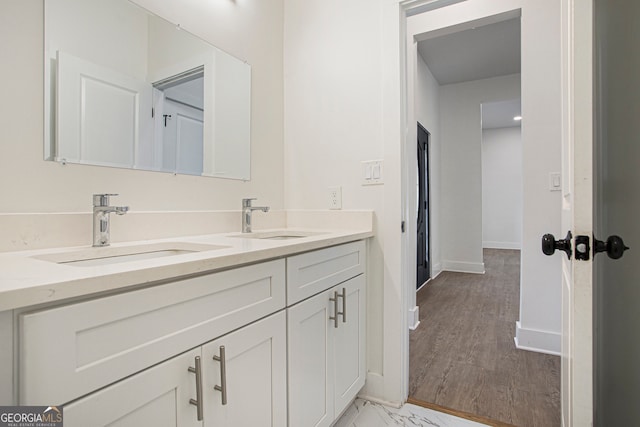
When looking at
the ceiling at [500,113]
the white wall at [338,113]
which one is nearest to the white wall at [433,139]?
the ceiling at [500,113]

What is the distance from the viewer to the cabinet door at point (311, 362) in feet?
3.61

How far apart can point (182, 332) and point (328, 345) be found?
0.69m

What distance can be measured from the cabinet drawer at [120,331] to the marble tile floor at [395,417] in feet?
3.11

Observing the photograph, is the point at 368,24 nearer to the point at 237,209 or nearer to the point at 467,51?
the point at 237,209

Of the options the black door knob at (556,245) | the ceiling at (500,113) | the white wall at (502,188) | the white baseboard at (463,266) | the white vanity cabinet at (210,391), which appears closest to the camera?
the white vanity cabinet at (210,391)

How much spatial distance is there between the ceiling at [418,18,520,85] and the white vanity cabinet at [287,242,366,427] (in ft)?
9.60

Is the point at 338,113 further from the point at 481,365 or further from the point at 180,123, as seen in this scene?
the point at 481,365

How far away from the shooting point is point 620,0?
1091 mm

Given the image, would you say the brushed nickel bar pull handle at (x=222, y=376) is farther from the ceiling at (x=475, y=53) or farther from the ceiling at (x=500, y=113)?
the ceiling at (x=500, y=113)

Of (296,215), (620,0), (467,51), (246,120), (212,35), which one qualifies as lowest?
(296,215)

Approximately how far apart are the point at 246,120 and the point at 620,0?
1.56 metres

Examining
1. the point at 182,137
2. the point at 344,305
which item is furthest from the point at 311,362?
the point at 182,137

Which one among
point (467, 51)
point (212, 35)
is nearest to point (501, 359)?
point (212, 35)

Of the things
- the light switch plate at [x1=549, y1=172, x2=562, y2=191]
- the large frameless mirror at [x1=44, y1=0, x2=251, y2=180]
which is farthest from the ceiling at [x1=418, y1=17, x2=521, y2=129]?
the large frameless mirror at [x1=44, y1=0, x2=251, y2=180]
